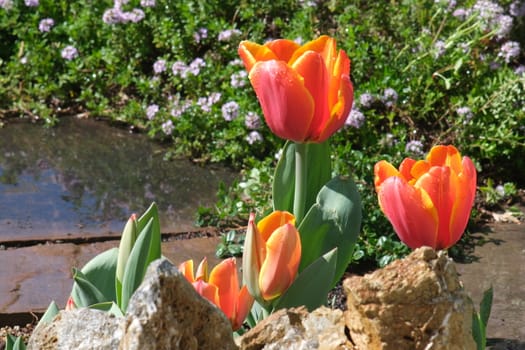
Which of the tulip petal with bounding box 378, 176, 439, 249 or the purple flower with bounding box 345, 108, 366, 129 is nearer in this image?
the tulip petal with bounding box 378, 176, 439, 249

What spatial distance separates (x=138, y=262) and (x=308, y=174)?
19.7 inches

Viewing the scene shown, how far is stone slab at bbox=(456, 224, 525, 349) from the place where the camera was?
117 inches

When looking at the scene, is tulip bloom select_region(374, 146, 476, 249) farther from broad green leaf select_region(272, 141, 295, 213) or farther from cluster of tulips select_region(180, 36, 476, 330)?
broad green leaf select_region(272, 141, 295, 213)

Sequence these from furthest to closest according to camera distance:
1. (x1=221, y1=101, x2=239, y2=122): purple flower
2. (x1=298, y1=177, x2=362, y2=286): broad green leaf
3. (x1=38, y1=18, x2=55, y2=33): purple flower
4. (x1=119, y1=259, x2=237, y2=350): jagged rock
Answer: (x1=38, y1=18, x2=55, y2=33): purple flower → (x1=221, y1=101, x2=239, y2=122): purple flower → (x1=298, y1=177, x2=362, y2=286): broad green leaf → (x1=119, y1=259, x2=237, y2=350): jagged rock

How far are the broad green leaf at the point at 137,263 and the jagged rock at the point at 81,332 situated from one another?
205 mm

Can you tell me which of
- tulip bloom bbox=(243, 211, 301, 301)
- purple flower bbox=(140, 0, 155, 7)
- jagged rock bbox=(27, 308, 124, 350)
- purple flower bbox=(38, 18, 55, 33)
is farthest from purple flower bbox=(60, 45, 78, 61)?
jagged rock bbox=(27, 308, 124, 350)

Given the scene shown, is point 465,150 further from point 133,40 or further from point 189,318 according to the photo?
point 189,318

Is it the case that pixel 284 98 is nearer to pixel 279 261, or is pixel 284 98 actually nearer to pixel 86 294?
pixel 279 261

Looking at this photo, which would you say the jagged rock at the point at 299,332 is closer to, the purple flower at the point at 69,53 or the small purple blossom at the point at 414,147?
the small purple blossom at the point at 414,147

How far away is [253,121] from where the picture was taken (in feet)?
14.5

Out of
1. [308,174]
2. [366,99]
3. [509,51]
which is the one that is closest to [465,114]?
[366,99]

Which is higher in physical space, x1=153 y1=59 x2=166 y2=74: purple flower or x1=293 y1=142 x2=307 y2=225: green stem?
x1=153 y1=59 x2=166 y2=74: purple flower

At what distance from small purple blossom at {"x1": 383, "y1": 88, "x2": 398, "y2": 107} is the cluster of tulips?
9.13 ft

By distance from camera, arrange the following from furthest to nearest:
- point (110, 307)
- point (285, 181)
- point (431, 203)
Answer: point (285, 181), point (110, 307), point (431, 203)
